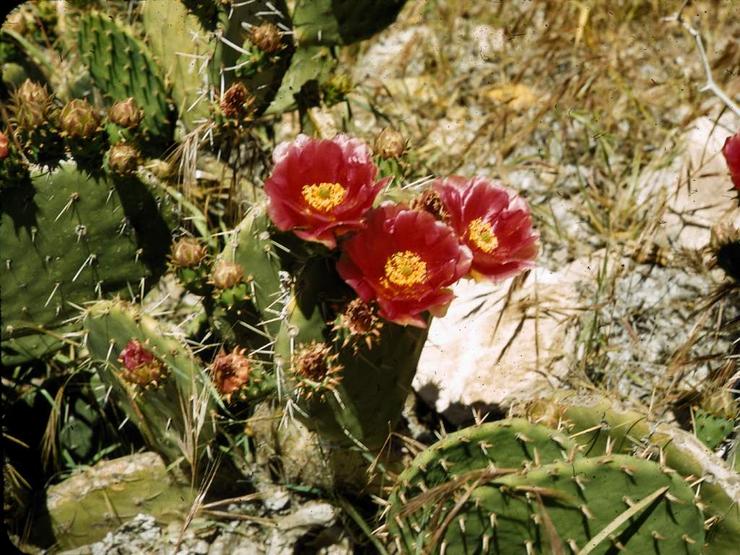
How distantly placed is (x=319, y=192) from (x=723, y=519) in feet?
2.92

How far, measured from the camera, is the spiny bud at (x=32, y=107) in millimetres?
1521

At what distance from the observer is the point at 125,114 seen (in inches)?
65.6

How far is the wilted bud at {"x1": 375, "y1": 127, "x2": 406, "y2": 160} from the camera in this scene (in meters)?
1.52

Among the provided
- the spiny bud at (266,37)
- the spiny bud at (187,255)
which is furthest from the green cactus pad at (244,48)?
the spiny bud at (187,255)

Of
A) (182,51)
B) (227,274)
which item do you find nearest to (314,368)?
Answer: (227,274)

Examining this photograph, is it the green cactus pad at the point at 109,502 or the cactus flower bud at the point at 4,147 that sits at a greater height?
the cactus flower bud at the point at 4,147

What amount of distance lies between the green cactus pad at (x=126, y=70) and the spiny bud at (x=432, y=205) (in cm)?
74

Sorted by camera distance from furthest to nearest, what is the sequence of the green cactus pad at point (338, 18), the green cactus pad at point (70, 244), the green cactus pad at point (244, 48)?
the green cactus pad at point (338, 18)
the green cactus pad at point (244, 48)
the green cactus pad at point (70, 244)

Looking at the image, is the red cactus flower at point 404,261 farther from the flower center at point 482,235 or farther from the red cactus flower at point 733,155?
the red cactus flower at point 733,155

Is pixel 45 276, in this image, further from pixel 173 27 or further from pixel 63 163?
pixel 173 27

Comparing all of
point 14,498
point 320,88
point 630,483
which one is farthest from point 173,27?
point 630,483

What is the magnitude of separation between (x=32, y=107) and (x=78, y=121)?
0.08m

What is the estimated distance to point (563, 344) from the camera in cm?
203

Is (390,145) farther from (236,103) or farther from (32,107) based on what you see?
(32,107)
